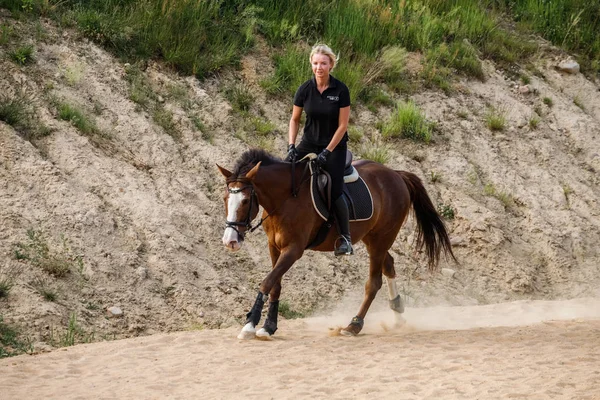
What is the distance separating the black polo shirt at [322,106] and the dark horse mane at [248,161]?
577mm

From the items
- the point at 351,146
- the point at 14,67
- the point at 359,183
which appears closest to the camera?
the point at 359,183

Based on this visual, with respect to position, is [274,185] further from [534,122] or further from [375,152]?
[534,122]

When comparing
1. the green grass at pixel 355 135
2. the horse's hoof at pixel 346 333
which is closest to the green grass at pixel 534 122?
the green grass at pixel 355 135

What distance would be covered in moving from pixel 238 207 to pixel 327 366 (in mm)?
1951

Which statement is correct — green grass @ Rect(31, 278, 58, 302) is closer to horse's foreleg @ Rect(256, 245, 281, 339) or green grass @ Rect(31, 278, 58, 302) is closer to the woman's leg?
horse's foreleg @ Rect(256, 245, 281, 339)

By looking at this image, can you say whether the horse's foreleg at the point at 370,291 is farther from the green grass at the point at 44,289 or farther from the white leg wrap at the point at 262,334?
the green grass at the point at 44,289

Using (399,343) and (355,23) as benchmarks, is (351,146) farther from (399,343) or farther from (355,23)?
(399,343)

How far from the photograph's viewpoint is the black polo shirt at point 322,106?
1038cm

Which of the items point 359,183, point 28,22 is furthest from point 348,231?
point 28,22

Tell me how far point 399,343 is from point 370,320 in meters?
2.13

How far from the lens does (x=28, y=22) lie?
1539 cm

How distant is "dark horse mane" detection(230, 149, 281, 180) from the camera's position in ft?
32.7

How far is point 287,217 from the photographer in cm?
1025

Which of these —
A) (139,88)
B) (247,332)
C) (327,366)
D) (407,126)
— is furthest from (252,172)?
(407,126)
